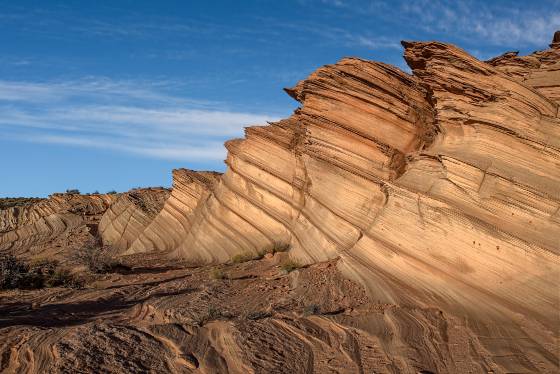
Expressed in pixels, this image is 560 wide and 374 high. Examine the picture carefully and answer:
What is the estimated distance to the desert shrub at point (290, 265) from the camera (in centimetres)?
1272

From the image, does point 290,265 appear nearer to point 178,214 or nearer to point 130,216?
point 178,214

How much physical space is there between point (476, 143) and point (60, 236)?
31246 millimetres

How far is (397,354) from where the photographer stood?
22.3ft

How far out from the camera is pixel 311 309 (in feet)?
28.3

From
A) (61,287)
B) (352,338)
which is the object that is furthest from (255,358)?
(61,287)

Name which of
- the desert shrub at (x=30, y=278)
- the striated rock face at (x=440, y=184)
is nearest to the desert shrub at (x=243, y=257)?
the striated rock face at (x=440, y=184)

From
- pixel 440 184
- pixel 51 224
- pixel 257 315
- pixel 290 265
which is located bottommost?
pixel 51 224

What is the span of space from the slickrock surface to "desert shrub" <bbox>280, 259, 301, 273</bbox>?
228 millimetres

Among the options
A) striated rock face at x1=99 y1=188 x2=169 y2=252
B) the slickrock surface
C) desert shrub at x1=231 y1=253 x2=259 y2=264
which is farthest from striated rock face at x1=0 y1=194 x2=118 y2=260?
the slickrock surface

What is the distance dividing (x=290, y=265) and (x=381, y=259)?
313 cm

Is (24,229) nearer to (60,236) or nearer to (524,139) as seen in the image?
(60,236)

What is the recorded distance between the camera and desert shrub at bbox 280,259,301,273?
12724mm

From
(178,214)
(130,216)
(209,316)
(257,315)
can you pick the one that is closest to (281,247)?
(257,315)

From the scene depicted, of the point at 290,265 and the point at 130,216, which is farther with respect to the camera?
the point at 130,216
